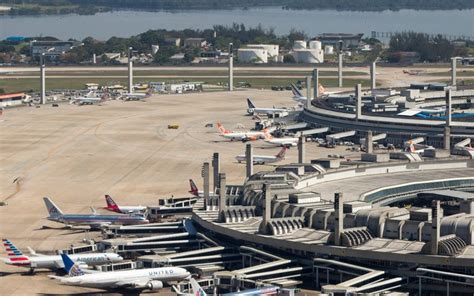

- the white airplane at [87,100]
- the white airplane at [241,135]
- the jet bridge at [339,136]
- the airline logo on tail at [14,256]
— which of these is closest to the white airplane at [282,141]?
the white airplane at [241,135]

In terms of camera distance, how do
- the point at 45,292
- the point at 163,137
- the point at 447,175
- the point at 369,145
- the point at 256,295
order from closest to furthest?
the point at 256,295 → the point at 45,292 → the point at 447,175 → the point at 369,145 → the point at 163,137

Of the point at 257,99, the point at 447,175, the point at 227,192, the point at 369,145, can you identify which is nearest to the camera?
the point at 227,192

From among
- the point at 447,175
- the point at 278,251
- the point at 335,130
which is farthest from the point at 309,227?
the point at 335,130

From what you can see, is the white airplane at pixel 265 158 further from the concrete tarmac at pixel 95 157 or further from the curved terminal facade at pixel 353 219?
the curved terminal facade at pixel 353 219

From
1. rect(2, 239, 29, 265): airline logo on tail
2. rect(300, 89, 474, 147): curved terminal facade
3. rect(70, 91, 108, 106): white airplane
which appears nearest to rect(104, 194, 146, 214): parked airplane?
rect(2, 239, 29, 265): airline logo on tail

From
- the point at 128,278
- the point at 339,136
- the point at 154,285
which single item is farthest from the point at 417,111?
the point at 128,278

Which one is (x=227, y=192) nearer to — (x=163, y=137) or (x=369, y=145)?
(x=369, y=145)

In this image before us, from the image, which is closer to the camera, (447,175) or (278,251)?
(278,251)

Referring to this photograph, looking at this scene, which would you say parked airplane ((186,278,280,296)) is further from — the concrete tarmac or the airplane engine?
the concrete tarmac
